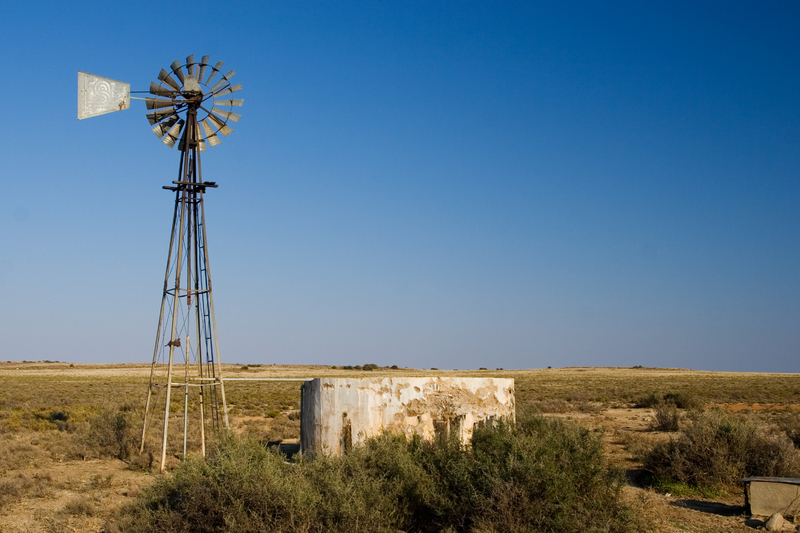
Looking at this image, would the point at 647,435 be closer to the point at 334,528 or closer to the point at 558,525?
the point at 558,525

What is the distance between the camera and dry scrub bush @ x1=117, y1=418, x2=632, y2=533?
23.3ft

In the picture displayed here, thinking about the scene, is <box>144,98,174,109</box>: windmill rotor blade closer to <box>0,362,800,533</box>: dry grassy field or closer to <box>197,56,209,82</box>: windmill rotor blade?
<box>197,56,209,82</box>: windmill rotor blade

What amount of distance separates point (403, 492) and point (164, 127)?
967 cm

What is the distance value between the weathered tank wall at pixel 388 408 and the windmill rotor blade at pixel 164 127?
688 centimetres

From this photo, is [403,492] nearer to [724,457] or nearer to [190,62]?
[724,457]

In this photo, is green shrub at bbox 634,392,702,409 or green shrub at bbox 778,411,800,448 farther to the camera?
green shrub at bbox 634,392,702,409

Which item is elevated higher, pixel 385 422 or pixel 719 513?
pixel 385 422

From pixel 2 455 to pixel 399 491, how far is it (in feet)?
35.3

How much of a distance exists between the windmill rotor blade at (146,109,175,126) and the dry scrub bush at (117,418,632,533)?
319 inches

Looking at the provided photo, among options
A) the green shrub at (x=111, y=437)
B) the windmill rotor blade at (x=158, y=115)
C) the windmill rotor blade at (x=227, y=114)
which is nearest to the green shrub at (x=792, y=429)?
the windmill rotor blade at (x=227, y=114)

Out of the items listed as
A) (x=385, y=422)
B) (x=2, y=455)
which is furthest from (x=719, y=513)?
(x=2, y=455)

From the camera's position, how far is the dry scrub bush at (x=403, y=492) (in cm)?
710

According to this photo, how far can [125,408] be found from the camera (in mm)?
23078

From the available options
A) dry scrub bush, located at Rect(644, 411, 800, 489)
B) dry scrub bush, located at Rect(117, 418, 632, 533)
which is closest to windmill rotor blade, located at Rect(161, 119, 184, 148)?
dry scrub bush, located at Rect(117, 418, 632, 533)
